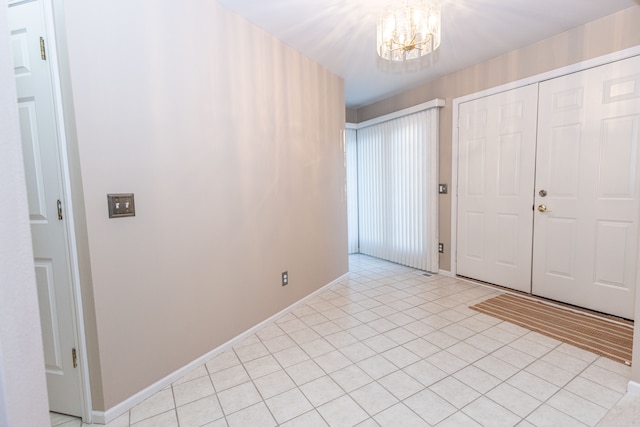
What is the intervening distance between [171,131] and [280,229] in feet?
4.19

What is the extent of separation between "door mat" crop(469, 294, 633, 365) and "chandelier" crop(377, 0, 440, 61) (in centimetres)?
235

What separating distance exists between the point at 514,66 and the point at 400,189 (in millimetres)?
1929

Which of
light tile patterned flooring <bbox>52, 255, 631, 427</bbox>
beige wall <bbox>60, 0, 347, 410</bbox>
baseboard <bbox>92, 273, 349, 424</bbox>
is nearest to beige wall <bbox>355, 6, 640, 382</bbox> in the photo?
light tile patterned flooring <bbox>52, 255, 631, 427</bbox>

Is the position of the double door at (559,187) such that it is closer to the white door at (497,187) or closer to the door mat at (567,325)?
the white door at (497,187)

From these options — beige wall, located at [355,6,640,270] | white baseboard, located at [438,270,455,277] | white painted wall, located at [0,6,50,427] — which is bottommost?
white baseboard, located at [438,270,455,277]

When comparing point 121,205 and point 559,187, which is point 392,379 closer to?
point 121,205

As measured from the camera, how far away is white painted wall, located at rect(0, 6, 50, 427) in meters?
0.72

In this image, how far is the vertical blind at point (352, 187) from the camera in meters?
5.23

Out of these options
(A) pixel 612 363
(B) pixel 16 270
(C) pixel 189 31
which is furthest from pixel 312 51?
(A) pixel 612 363

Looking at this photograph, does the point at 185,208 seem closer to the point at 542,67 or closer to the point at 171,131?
the point at 171,131

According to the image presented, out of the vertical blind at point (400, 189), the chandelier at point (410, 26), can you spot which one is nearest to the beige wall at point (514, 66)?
the vertical blind at point (400, 189)

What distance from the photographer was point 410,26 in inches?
73.8

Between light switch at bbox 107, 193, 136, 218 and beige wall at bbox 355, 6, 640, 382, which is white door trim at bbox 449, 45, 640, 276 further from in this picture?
light switch at bbox 107, 193, 136, 218

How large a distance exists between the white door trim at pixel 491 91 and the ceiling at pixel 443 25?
33cm
